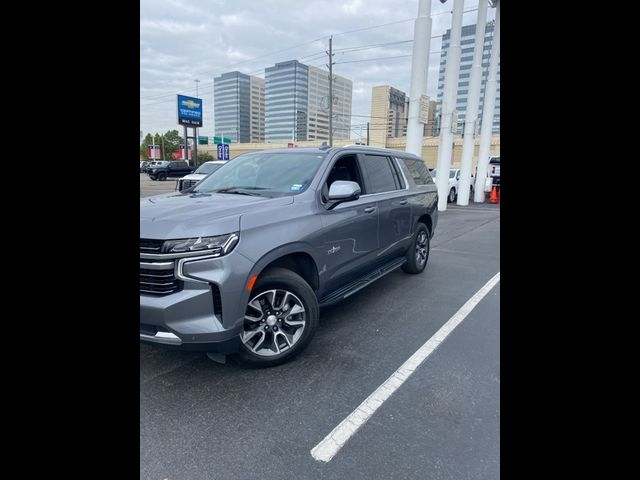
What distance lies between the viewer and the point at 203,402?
2.70 m

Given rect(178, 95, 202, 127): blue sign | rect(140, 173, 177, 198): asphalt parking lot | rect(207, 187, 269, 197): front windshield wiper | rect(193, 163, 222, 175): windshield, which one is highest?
rect(178, 95, 202, 127): blue sign

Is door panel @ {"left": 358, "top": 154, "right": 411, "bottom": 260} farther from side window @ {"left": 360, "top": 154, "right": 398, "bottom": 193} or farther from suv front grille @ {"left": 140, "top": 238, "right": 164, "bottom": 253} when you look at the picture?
suv front grille @ {"left": 140, "top": 238, "right": 164, "bottom": 253}

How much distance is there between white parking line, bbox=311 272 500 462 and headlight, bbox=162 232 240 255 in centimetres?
133

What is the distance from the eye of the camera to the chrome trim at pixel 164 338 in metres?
2.56

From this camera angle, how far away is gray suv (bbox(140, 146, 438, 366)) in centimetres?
258

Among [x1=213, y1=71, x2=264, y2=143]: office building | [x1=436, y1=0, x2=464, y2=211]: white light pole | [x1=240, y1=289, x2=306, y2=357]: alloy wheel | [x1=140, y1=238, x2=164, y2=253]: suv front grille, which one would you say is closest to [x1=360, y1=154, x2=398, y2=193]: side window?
[x1=240, y1=289, x2=306, y2=357]: alloy wheel

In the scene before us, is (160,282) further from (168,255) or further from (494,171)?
(494,171)

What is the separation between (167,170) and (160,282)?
37510 mm

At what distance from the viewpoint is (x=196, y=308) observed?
2.57 meters
